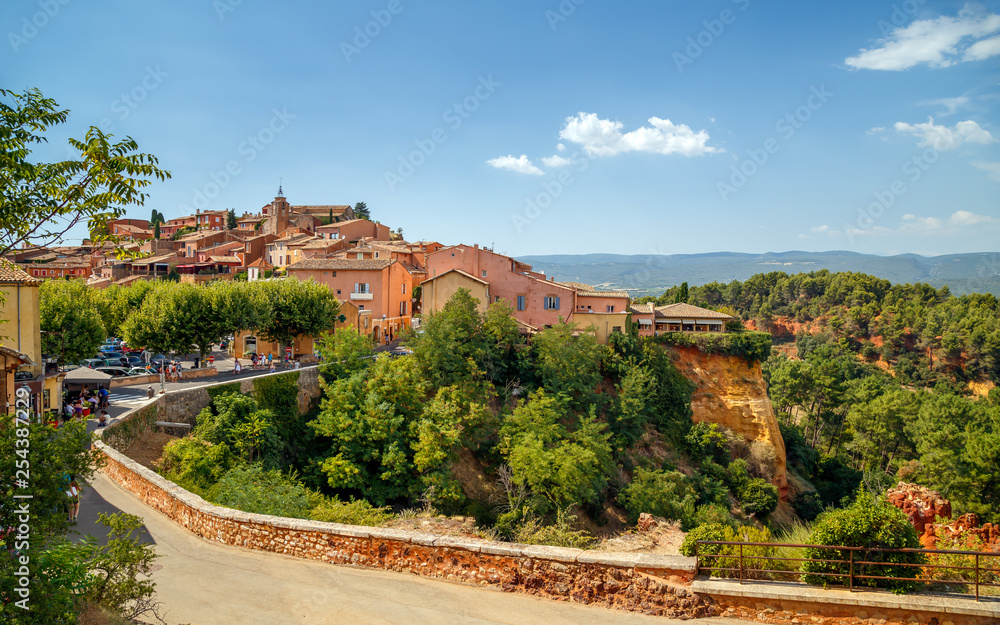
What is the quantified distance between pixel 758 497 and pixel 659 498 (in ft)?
33.5

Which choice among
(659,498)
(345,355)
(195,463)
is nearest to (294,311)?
(345,355)

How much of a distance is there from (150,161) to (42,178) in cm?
119

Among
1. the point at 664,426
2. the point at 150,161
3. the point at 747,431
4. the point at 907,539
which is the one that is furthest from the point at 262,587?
the point at 747,431

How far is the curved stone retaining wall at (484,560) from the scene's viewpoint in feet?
29.8

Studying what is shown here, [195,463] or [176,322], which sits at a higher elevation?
[176,322]

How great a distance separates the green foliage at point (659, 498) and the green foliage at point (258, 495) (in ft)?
54.6

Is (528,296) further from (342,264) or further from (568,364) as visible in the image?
(342,264)

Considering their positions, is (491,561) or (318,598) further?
(491,561)

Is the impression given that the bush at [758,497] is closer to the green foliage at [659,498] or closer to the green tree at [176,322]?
the green foliage at [659,498]

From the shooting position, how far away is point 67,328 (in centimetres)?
2858

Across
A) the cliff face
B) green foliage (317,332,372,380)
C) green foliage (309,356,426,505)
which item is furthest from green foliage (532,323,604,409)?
the cliff face

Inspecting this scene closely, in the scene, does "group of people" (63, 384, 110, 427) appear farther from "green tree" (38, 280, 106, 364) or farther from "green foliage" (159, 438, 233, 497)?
"green foliage" (159, 438, 233, 497)

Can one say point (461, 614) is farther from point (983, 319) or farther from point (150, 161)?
point (983, 319)

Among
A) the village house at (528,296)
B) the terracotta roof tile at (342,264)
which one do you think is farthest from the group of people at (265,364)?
the terracotta roof tile at (342,264)
